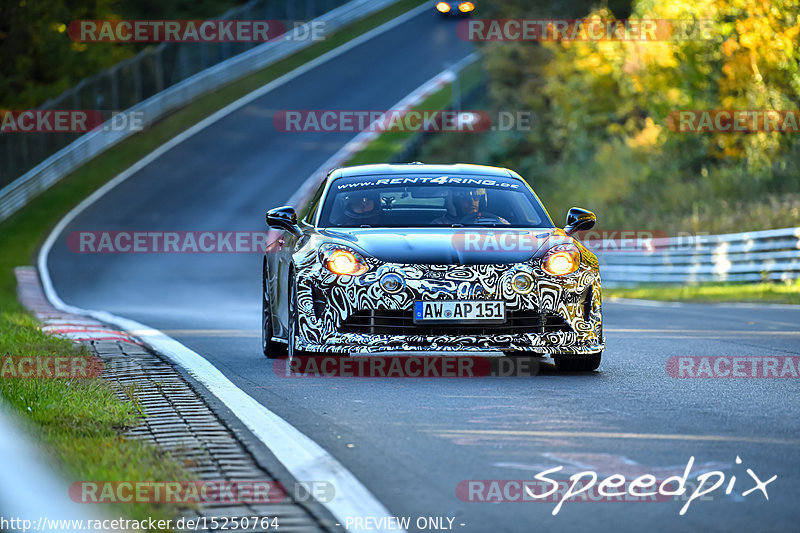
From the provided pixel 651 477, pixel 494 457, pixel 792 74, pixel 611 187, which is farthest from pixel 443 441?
pixel 611 187

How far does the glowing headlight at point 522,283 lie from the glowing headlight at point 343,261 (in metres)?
1.00

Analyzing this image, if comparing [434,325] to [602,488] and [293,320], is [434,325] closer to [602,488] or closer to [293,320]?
[293,320]

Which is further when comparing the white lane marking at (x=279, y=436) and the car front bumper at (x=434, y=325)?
the car front bumper at (x=434, y=325)

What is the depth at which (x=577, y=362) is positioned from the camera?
983 centimetres

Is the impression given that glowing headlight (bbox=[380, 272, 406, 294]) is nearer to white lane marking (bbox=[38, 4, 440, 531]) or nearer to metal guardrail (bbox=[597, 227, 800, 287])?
white lane marking (bbox=[38, 4, 440, 531])

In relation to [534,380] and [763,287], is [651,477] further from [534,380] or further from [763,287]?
[763,287]

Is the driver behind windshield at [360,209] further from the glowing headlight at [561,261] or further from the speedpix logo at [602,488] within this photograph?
the speedpix logo at [602,488]

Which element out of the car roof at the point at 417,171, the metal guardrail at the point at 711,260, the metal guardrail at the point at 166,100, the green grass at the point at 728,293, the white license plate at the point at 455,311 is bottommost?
the green grass at the point at 728,293

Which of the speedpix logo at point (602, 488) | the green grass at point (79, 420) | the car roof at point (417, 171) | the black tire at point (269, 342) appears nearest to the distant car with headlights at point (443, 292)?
the black tire at point (269, 342)

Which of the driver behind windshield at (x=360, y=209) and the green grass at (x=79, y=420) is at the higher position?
the driver behind windshield at (x=360, y=209)

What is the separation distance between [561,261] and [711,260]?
19.4 metres

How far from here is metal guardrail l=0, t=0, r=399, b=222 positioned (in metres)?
40.9

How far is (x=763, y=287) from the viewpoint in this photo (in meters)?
24.8

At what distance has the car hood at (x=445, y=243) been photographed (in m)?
9.38
